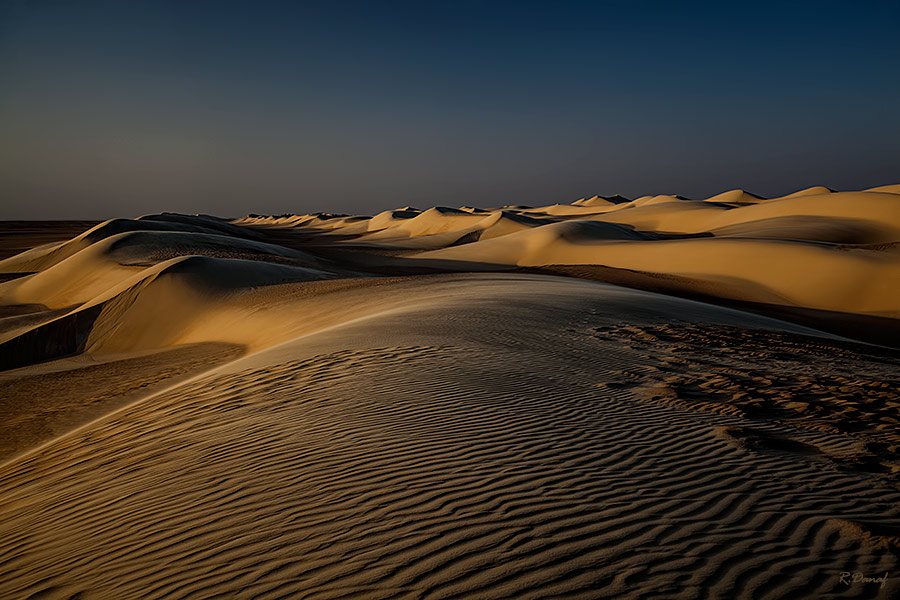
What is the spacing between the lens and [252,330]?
529 inches

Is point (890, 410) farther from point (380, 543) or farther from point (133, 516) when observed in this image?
point (133, 516)

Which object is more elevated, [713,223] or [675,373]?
[713,223]

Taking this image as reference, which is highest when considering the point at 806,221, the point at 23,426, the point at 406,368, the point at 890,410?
the point at 806,221

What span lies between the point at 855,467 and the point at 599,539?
9.32ft

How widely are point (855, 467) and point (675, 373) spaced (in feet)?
9.82

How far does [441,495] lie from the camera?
346 centimetres

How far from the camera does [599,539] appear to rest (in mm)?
2916

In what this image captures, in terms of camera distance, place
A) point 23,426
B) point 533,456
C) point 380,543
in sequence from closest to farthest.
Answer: point 380,543 → point 533,456 → point 23,426

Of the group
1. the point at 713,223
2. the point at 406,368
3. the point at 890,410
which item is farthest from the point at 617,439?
the point at 713,223

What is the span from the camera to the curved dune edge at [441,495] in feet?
8.83

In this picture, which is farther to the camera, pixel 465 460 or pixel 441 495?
pixel 465 460

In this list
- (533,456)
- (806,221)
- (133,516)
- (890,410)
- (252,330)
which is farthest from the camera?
(806,221)

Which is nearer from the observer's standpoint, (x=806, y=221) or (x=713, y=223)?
(x=806, y=221)

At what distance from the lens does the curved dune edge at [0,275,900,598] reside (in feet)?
8.83
